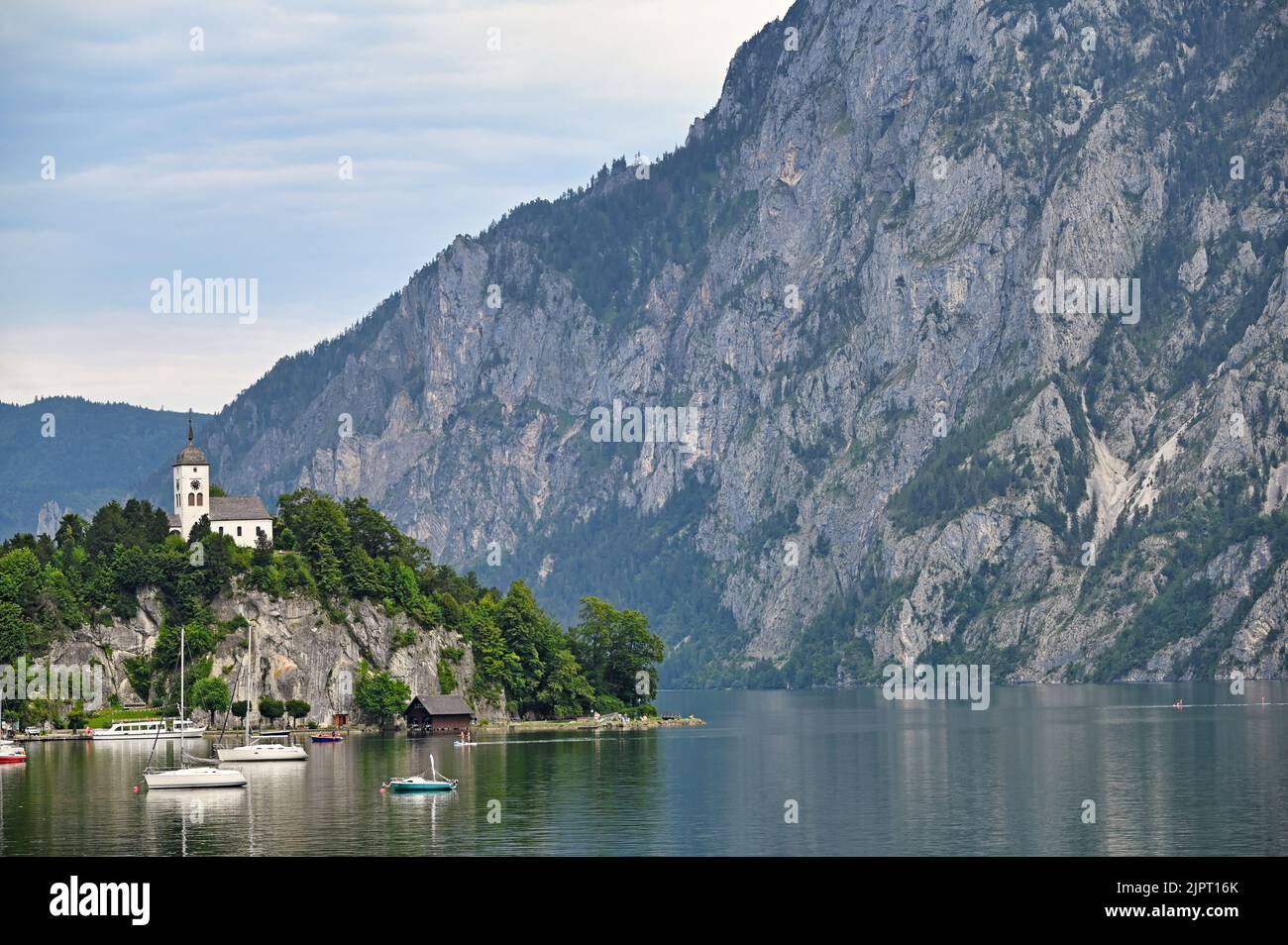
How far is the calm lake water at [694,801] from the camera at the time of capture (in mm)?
89750

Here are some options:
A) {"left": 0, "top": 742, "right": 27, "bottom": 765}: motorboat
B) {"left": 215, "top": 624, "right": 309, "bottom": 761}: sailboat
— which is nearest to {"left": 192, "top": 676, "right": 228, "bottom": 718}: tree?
{"left": 215, "top": 624, "right": 309, "bottom": 761}: sailboat

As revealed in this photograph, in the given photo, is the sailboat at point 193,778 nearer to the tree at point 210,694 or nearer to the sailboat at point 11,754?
the sailboat at point 11,754

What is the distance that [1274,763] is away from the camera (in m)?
134

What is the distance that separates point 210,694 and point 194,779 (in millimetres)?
67329

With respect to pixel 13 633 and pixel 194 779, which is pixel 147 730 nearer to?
pixel 13 633

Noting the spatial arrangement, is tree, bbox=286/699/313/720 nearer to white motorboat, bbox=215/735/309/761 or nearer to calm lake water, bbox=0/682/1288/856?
calm lake water, bbox=0/682/1288/856

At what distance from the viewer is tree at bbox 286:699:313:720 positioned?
646 ft

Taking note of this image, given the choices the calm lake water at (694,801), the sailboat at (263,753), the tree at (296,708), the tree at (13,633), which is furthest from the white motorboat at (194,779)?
the tree at (296,708)

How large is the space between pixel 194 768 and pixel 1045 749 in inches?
3001

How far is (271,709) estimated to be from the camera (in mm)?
195875

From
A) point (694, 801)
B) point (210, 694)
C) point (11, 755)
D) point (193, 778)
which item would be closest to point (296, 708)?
point (210, 694)

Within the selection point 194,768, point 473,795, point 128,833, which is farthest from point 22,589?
point 128,833

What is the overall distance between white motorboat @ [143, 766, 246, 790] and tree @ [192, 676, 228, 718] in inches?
2473
